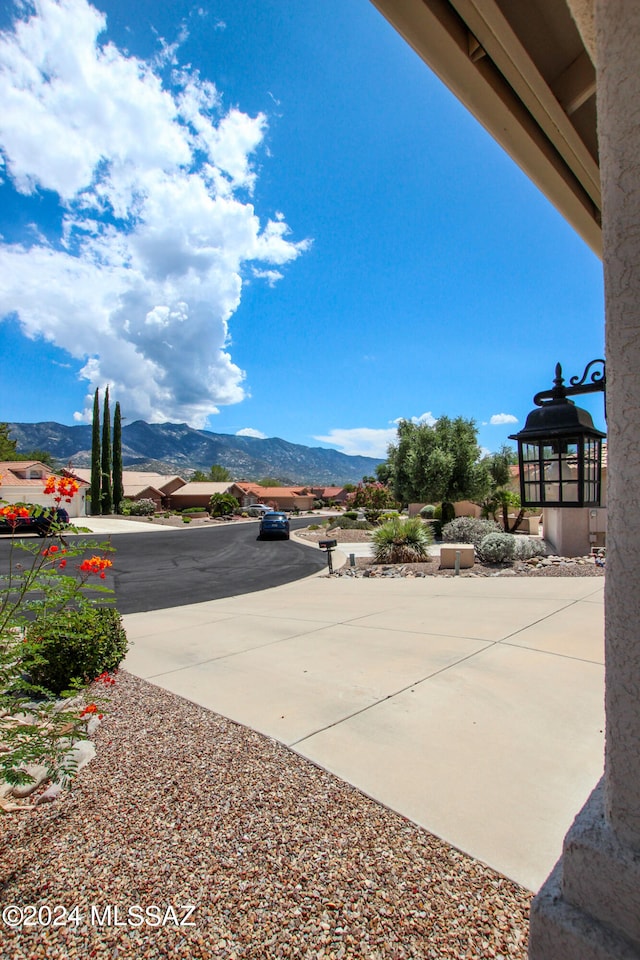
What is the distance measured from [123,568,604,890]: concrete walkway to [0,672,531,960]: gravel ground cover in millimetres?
239

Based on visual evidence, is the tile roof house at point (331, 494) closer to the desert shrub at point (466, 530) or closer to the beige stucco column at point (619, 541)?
the desert shrub at point (466, 530)

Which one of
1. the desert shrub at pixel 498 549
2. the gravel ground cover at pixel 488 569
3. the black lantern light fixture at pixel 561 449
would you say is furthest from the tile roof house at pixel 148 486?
the black lantern light fixture at pixel 561 449

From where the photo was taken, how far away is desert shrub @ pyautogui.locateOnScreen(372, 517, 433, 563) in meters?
14.1

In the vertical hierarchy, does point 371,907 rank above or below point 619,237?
below

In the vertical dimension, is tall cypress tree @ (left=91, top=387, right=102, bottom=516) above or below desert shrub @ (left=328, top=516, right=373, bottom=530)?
above

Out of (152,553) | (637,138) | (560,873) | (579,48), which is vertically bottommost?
(152,553)

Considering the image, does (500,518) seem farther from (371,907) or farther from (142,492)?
(142,492)

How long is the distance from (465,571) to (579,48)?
432 inches

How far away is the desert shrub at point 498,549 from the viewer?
12531 millimetres

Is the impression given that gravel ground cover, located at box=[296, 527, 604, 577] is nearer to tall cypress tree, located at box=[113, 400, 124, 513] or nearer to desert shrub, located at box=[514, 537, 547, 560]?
desert shrub, located at box=[514, 537, 547, 560]

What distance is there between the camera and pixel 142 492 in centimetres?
5784

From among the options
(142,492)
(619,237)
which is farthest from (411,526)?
(142,492)

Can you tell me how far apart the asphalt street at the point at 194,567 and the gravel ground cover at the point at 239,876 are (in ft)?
22.4

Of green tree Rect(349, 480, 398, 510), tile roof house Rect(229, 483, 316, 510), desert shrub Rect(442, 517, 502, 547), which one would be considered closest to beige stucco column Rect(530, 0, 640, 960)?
desert shrub Rect(442, 517, 502, 547)
